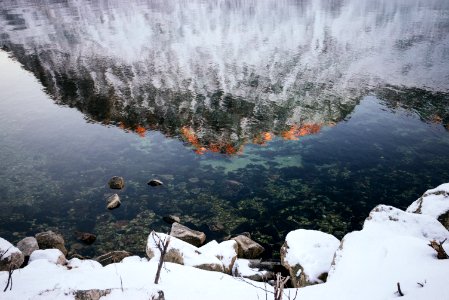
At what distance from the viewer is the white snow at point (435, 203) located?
1086 cm

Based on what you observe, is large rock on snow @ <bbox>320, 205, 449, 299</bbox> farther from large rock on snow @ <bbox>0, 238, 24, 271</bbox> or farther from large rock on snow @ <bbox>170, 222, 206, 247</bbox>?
large rock on snow @ <bbox>0, 238, 24, 271</bbox>

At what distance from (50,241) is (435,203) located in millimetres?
14662

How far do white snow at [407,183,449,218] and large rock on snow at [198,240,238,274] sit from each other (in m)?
6.99

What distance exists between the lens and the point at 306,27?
217 feet

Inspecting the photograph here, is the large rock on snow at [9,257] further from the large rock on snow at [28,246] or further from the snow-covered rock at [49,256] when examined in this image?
the large rock on snow at [28,246]

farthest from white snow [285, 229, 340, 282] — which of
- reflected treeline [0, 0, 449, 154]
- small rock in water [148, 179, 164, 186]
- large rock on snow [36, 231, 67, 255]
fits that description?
reflected treeline [0, 0, 449, 154]

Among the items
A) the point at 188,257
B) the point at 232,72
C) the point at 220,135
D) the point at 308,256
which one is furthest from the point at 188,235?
the point at 232,72

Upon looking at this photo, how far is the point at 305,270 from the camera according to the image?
33.1 feet

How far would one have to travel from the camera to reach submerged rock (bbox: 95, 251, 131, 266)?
39.0 feet

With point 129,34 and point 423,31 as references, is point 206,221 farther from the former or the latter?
point 423,31

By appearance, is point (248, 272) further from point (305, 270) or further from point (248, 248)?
point (305, 270)

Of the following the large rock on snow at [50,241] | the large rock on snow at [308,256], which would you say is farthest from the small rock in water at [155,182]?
the large rock on snow at [308,256]

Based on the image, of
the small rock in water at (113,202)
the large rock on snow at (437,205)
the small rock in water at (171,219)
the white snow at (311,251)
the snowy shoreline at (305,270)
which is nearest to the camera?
the snowy shoreline at (305,270)

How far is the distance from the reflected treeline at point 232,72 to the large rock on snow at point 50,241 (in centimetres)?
1023
